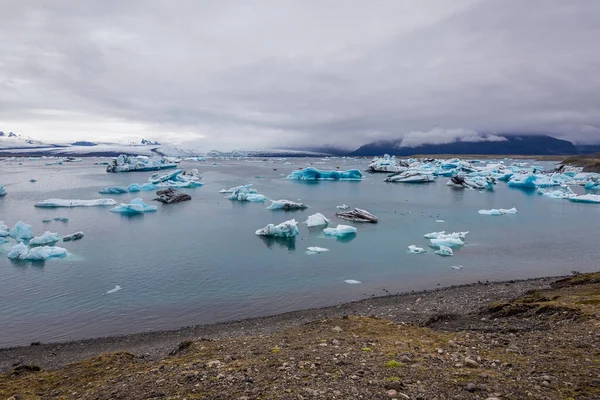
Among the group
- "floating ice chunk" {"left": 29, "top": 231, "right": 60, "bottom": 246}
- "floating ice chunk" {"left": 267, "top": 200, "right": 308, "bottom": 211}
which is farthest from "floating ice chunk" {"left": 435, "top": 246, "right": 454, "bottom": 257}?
"floating ice chunk" {"left": 29, "top": 231, "right": 60, "bottom": 246}

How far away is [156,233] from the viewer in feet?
67.9

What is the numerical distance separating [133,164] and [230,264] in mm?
56869

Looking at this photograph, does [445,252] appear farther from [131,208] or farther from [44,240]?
[131,208]

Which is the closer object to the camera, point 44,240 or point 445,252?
point 445,252

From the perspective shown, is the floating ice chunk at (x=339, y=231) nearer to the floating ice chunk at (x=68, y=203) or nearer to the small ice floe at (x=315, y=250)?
the small ice floe at (x=315, y=250)

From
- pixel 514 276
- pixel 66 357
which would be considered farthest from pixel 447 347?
pixel 514 276

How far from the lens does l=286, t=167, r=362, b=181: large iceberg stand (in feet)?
167

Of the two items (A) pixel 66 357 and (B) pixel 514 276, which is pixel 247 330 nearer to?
(A) pixel 66 357

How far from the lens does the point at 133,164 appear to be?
6544 cm

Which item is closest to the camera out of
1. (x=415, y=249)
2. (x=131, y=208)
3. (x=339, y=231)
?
(x=415, y=249)

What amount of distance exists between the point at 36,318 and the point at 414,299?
994 cm

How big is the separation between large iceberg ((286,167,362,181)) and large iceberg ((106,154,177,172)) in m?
28.2

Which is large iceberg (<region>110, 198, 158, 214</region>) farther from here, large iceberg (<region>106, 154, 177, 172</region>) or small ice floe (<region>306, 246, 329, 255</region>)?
large iceberg (<region>106, 154, 177, 172</region>)

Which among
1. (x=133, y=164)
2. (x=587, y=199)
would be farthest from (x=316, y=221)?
(x=133, y=164)
